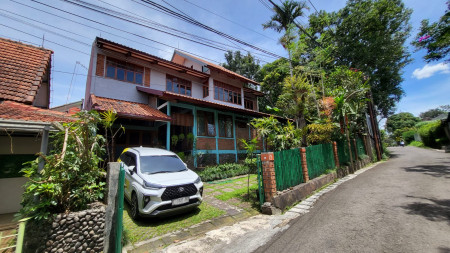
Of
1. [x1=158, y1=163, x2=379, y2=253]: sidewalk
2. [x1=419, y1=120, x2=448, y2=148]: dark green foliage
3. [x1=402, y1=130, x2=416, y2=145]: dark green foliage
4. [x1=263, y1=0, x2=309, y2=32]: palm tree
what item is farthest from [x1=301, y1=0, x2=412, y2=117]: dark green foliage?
[x1=402, y1=130, x2=416, y2=145]: dark green foliage

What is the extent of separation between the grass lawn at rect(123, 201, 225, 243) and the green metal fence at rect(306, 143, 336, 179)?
4601 millimetres

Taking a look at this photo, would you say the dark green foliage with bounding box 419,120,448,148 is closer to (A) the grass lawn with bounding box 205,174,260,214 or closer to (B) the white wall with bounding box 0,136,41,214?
(A) the grass lawn with bounding box 205,174,260,214

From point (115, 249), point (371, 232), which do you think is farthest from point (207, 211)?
point (371, 232)

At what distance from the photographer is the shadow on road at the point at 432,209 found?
427 cm

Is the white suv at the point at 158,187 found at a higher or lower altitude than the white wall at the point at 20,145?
→ lower

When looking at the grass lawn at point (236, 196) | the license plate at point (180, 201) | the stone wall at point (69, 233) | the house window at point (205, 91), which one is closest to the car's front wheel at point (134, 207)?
the license plate at point (180, 201)

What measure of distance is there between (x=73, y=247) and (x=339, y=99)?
43.5 ft

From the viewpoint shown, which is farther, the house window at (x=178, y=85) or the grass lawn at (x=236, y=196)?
the house window at (x=178, y=85)

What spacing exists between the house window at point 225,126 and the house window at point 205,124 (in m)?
0.82

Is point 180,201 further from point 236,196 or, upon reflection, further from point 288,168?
point 288,168

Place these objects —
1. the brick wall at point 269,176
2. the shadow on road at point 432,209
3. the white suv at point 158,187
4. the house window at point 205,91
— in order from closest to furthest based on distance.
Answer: the shadow on road at point 432,209 → the white suv at point 158,187 → the brick wall at point 269,176 → the house window at point 205,91

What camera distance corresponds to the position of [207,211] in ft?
18.0

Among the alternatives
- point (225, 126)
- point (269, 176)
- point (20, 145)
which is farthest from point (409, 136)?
point (20, 145)

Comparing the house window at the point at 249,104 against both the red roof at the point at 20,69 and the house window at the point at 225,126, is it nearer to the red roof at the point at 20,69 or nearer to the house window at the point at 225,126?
the house window at the point at 225,126
